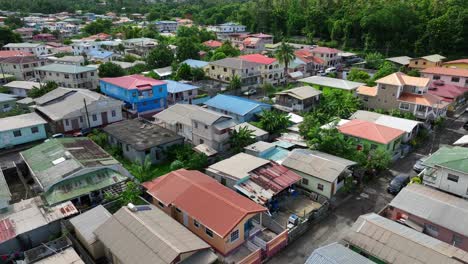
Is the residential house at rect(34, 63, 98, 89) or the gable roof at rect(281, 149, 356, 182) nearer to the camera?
the gable roof at rect(281, 149, 356, 182)

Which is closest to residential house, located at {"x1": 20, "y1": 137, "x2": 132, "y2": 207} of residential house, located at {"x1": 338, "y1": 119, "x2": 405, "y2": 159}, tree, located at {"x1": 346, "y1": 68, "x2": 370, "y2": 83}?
residential house, located at {"x1": 338, "y1": 119, "x2": 405, "y2": 159}

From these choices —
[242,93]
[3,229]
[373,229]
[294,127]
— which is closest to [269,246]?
[373,229]

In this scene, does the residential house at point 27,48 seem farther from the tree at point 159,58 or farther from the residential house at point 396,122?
the residential house at point 396,122

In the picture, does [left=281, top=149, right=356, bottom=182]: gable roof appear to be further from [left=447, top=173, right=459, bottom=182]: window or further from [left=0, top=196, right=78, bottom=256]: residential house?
[left=0, top=196, right=78, bottom=256]: residential house

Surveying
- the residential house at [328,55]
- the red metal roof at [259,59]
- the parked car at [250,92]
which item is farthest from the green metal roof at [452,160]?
the residential house at [328,55]

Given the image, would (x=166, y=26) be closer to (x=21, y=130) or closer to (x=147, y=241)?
(x=21, y=130)

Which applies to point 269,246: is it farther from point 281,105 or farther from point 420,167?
point 281,105
